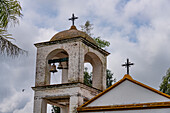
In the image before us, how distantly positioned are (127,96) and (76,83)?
2765mm

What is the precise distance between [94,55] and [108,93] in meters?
3.72

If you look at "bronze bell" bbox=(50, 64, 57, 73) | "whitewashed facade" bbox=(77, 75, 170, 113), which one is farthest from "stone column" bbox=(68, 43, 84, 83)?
"whitewashed facade" bbox=(77, 75, 170, 113)

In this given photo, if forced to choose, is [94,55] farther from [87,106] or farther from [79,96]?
[87,106]

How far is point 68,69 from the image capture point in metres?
12.4

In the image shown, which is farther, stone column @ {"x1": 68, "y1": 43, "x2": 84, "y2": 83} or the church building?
stone column @ {"x1": 68, "y1": 43, "x2": 84, "y2": 83}

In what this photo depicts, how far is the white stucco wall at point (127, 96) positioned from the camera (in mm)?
9285

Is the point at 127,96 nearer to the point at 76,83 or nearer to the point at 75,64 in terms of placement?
the point at 76,83

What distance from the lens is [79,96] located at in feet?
38.9

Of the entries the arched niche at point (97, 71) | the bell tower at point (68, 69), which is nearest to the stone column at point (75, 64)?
the bell tower at point (68, 69)

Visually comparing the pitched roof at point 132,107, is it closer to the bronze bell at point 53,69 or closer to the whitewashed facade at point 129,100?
the whitewashed facade at point 129,100

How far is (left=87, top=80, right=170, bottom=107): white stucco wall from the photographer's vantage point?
9.29 m

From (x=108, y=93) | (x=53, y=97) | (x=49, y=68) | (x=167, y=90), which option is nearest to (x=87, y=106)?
(x=108, y=93)

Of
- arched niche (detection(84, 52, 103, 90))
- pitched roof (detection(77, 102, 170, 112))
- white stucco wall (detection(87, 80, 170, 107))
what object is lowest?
pitched roof (detection(77, 102, 170, 112))

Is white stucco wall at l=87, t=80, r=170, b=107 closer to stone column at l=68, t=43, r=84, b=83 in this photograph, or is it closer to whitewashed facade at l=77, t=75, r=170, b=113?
whitewashed facade at l=77, t=75, r=170, b=113
